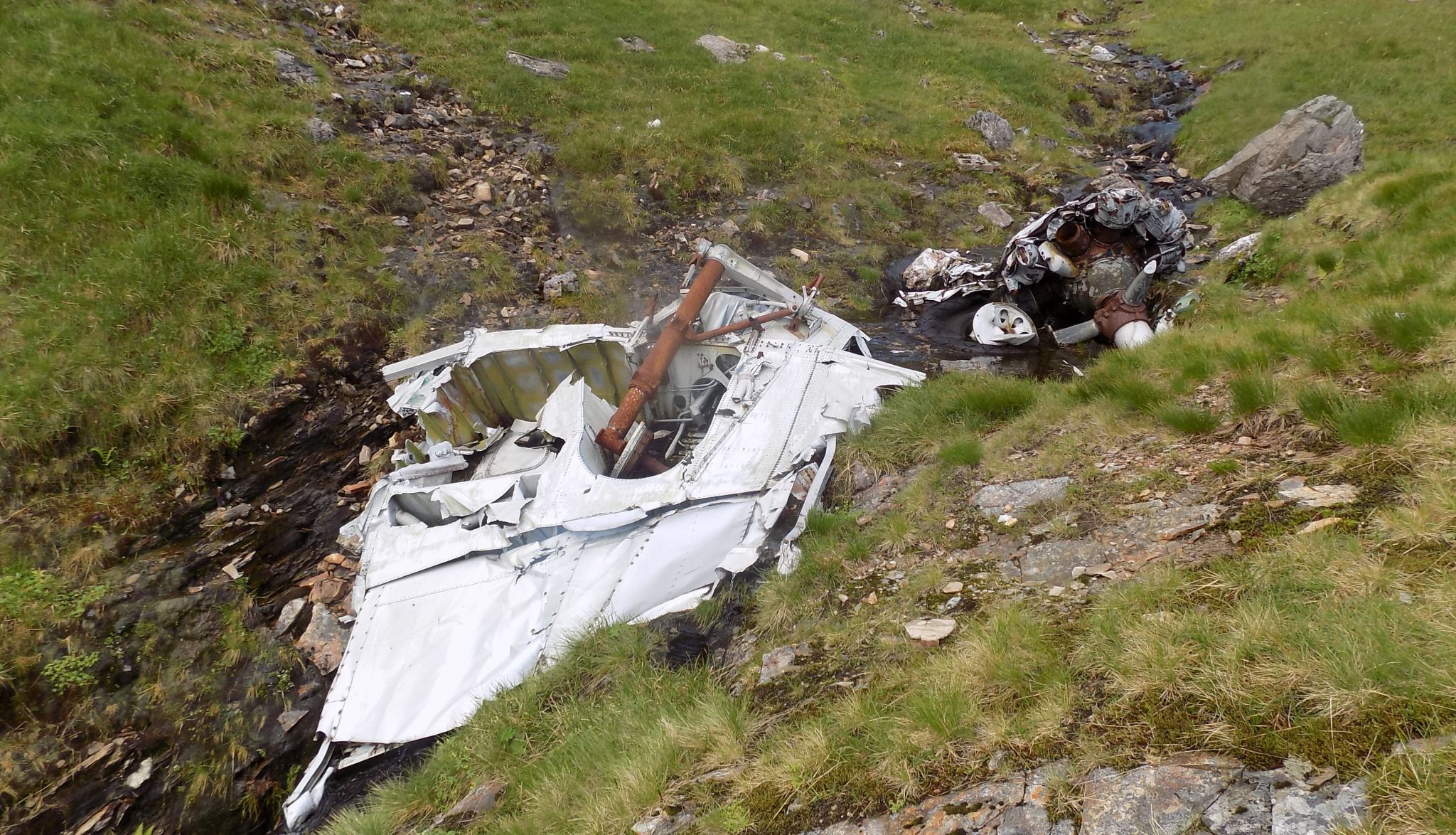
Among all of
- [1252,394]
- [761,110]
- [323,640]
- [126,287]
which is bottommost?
[323,640]

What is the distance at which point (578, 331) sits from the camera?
222 inches

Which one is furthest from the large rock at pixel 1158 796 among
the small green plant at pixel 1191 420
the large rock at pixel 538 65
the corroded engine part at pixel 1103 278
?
the large rock at pixel 538 65

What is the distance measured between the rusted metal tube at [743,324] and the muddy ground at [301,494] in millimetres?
2642

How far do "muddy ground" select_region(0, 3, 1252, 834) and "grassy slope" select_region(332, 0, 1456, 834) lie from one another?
3.15 ft

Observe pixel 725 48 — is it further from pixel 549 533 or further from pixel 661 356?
pixel 549 533

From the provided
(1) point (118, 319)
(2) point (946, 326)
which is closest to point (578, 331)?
(1) point (118, 319)

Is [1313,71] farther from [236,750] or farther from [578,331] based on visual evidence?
[236,750]

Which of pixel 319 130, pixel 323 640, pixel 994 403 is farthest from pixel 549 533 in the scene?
pixel 319 130

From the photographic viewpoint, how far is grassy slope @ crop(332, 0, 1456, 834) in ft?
5.32

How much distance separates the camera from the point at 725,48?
47.6 feet

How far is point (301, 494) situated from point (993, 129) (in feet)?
47.0

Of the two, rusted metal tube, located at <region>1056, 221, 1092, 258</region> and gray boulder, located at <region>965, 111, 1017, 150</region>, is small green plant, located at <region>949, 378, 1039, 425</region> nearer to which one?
rusted metal tube, located at <region>1056, 221, 1092, 258</region>

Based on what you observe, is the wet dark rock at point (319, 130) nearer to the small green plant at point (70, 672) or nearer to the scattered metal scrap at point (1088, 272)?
the small green plant at point (70, 672)

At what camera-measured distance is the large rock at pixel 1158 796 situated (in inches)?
60.1
